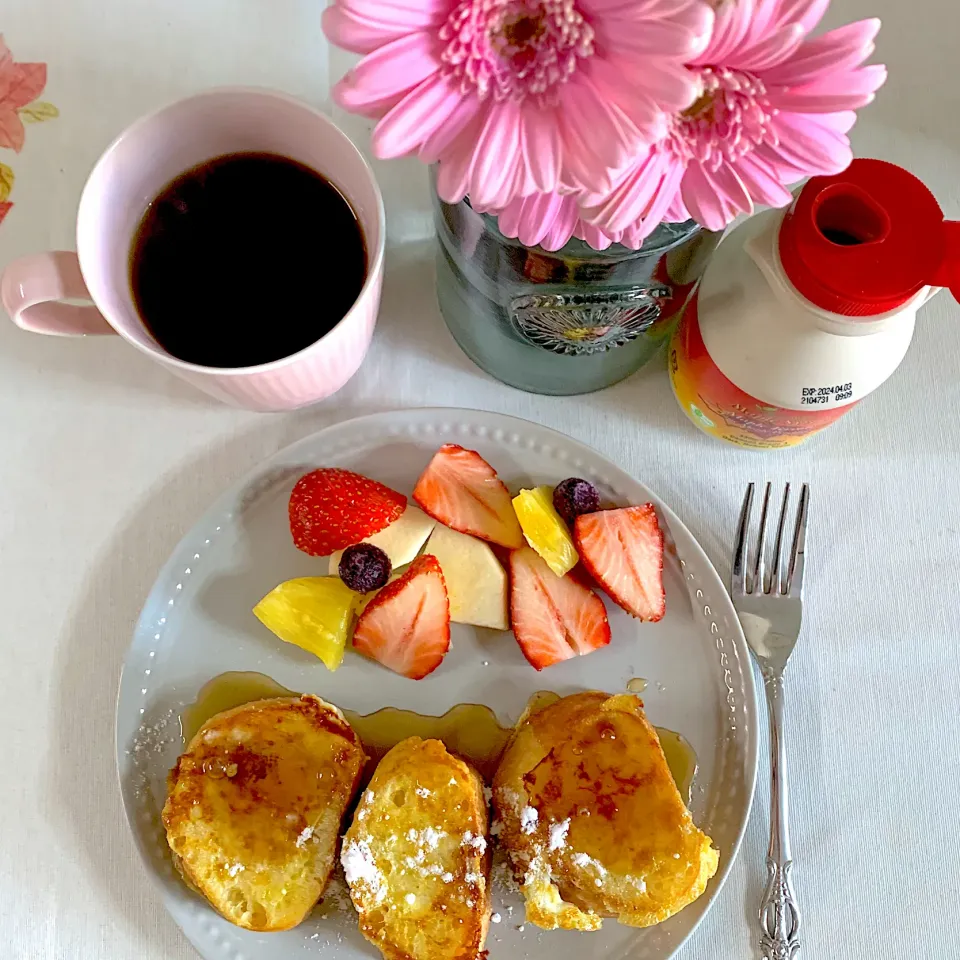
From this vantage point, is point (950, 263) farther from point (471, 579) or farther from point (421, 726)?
point (421, 726)

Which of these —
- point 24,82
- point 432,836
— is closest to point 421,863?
point 432,836

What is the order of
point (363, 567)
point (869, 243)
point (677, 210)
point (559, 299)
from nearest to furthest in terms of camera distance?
1. point (677, 210)
2. point (869, 243)
3. point (559, 299)
4. point (363, 567)

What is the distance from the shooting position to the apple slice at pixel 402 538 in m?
0.90

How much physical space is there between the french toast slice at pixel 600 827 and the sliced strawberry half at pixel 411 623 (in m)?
0.13

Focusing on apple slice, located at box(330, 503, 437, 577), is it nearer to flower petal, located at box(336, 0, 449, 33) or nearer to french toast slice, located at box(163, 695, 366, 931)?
french toast slice, located at box(163, 695, 366, 931)

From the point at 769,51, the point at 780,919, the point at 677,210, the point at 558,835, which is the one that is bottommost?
the point at 780,919

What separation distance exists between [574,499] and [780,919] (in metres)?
0.46

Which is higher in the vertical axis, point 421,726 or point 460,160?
point 460,160

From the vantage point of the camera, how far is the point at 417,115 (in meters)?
0.45

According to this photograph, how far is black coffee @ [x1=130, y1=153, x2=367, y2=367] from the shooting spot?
0.81 m

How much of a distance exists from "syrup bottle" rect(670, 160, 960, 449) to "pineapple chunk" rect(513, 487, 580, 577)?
0.19 meters

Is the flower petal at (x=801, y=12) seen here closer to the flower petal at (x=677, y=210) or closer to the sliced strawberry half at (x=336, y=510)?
the flower petal at (x=677, y=210)

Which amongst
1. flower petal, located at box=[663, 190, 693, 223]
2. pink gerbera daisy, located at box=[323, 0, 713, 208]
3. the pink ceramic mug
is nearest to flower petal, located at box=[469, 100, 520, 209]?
pink gerbera daisy, located at box=[323, 0, 713, 208]

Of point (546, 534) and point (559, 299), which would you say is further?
point (546, 534)
